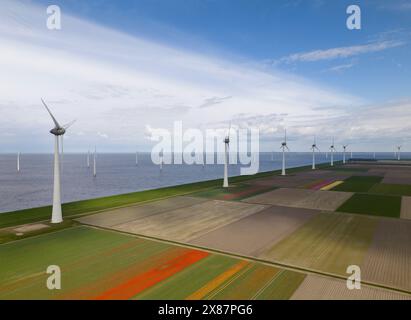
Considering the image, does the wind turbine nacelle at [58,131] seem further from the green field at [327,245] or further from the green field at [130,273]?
the green field at [327,245]

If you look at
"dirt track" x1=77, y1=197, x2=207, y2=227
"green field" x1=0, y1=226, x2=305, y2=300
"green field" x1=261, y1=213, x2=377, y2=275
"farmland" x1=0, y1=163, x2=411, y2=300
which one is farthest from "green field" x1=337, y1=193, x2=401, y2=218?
"green field" x1=0, y1=226, x2=305, y2=300

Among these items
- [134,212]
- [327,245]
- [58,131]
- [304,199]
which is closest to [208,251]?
[327,245]

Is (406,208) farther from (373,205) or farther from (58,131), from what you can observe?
(58,131)

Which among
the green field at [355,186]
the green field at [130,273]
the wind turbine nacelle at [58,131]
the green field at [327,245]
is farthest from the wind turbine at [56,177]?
the green field at [355,186]

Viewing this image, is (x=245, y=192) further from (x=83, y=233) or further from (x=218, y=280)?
(x=218, y=280)
